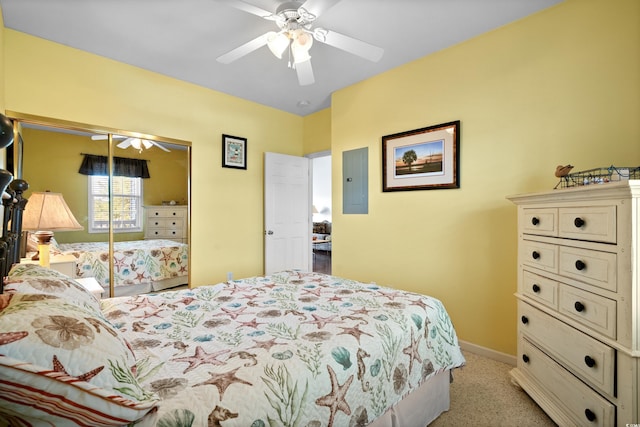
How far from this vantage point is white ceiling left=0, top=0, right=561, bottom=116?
2143 millimetres

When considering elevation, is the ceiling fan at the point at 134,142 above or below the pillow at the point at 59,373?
above

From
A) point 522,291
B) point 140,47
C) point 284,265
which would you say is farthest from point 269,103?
point 522,291

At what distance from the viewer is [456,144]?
104 inches

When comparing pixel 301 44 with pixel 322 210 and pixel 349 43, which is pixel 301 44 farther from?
pixel 322 210

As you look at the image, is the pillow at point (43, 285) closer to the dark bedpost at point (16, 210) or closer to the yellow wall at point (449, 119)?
the dark bedpost at point (16, 210)

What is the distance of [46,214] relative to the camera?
2078 mm

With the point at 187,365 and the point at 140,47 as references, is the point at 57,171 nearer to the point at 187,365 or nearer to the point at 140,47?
the point at 140,47

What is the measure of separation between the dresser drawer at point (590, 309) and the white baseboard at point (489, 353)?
990mm

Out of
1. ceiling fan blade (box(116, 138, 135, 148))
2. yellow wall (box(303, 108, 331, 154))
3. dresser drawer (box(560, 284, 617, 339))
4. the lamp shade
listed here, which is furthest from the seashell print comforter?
yellow wall (box(303, 108, 331, 154))

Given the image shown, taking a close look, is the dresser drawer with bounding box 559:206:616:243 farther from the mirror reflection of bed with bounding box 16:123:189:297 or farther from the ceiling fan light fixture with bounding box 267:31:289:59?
the mirror reflection of bed with bounding box 16:123:189:297

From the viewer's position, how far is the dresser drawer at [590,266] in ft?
4.33

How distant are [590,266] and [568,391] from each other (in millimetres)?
687

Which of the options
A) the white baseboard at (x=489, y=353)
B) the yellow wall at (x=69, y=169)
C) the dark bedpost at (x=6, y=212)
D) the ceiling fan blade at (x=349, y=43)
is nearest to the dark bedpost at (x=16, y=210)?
the dark bedpost at (x=6, y=212)

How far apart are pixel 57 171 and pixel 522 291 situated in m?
3.90
